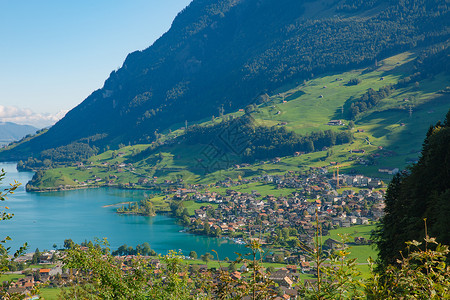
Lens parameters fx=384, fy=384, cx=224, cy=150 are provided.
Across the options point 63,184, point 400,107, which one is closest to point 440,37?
point 400,107

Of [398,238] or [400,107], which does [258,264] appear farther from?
[400,107]

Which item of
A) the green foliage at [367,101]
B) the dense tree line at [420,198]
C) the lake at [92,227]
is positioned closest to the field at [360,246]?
the lake at [92,227]

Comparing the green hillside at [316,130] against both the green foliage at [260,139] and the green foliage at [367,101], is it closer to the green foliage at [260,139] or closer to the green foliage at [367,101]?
the green foliage at [367,101]

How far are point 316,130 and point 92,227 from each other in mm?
61479

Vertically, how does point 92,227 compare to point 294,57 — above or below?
below

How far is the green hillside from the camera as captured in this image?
80.9 metres

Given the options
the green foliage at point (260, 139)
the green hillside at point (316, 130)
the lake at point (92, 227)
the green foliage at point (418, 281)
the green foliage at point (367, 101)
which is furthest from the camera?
the green foliage at point (367, 101)

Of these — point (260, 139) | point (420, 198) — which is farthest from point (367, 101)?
point (420, 198)

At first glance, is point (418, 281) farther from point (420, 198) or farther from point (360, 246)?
point (360, 246)

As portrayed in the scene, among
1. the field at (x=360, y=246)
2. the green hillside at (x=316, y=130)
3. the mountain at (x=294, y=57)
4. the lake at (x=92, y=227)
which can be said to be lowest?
the field at (x=360, y=246)

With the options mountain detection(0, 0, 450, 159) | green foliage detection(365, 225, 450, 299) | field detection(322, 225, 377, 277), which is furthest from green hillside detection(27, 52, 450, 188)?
green foliage detection(365, 225, 450, 299)

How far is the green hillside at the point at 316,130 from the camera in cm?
8088

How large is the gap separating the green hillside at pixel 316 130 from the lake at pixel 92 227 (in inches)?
879

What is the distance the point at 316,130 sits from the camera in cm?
9681
